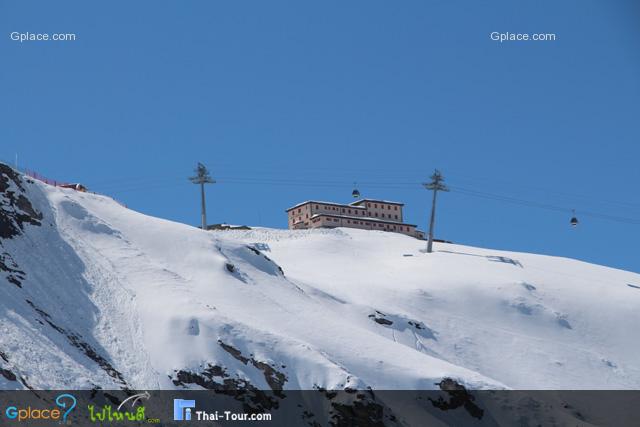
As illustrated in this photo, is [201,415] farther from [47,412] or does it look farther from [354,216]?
[354,216]

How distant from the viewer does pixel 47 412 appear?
4034 centimetres

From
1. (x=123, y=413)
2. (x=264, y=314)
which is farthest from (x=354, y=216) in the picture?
(x=123, y=413)

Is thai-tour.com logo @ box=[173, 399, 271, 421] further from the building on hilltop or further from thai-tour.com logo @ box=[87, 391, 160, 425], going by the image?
Result: the building on hilltop

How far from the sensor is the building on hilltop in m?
133

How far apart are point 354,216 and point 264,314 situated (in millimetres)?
79369

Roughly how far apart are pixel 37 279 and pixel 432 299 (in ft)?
135

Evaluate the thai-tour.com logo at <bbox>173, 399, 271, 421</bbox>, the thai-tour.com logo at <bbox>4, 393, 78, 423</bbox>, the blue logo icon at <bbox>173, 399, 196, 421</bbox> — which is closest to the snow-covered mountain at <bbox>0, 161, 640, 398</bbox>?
the thai-tour.com logo at <bbox>4, 393, 78, 423</bbox>

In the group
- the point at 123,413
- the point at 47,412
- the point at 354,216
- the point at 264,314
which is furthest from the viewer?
the point at 354,216

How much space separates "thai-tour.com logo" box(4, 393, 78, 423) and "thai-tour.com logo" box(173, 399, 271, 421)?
6.77 metres

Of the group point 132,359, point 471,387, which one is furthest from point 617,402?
point 132,359

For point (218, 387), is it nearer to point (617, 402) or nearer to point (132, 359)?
point (132, 359)

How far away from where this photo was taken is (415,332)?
74.5 m

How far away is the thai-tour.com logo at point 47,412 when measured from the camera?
38781 millimetres

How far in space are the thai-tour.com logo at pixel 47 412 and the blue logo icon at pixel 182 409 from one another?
22.1 ft
